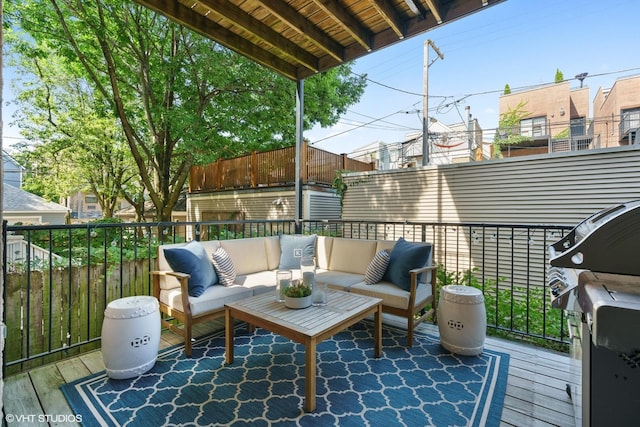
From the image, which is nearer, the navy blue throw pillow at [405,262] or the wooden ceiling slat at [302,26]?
the wooden ceiling slat at [302,26]

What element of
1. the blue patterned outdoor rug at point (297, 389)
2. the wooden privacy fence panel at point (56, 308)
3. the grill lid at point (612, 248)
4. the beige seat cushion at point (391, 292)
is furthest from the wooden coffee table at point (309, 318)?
the wooden privacy fence panel at point (56, 308)

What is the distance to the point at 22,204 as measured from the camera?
9539mm

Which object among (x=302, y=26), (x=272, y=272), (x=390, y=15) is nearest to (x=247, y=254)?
(x=272, y=272)

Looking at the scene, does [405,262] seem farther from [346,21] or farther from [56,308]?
[56,308]

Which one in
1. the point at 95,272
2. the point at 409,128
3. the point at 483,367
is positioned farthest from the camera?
the point at 409,128

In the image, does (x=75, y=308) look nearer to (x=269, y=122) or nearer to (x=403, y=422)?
(x=403, y=422)

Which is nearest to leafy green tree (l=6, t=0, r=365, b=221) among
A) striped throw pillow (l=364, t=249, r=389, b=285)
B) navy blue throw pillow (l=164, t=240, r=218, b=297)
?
navy blue throw pillow (l=164, t=240, r=218, b=297)

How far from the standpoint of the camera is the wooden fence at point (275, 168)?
797cm

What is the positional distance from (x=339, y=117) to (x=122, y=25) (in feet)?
16.8

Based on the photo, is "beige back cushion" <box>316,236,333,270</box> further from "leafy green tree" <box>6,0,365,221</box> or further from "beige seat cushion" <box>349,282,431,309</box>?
"leafy green tree" <box>6,0,365,221</box>

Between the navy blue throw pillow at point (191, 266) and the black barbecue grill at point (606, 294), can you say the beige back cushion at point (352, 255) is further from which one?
the black barbecue grill at point (606, 294)

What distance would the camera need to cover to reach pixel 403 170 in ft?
21.0

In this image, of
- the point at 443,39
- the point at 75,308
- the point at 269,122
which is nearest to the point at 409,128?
the point at 443,39

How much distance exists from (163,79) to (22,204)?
7.84 metres
